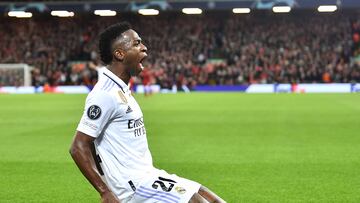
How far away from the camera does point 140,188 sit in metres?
4.17

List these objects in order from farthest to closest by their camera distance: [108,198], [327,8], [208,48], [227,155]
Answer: [208,48] → [327,8] → [227,155] → [108,198]

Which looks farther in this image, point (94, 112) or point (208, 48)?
point (208, 48)

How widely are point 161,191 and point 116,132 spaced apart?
51cm

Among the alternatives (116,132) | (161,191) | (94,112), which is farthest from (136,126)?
(161,191)

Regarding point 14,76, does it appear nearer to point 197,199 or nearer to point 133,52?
point 133,52

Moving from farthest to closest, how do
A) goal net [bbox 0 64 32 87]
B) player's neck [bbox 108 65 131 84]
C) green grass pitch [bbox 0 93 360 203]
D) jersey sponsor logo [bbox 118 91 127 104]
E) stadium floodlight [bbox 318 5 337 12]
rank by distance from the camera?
goal net [bbox 0 64 32 87], stadium floodlight [bbox 318 5 337 12], green grass pitch [bbox 0 93 360 203], player's neck [bbox 108 65 131 84], jersey sponsor logo [bbox 118 91 127 104]

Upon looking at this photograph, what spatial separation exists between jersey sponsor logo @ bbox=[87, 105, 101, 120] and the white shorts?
551 mm

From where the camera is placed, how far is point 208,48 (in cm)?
4800

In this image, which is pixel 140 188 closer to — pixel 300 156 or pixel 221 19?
pixel 300 156

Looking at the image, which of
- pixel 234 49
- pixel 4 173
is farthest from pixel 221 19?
pixel 4 173

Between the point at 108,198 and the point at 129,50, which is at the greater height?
the point at 129,50

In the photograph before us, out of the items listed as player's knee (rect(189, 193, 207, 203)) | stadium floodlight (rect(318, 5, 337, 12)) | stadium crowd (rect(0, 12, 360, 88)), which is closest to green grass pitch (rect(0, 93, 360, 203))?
player's knee (rect(189, 193, 207, 203))

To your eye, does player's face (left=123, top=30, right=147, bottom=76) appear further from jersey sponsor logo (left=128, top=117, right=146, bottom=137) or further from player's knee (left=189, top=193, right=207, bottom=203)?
player's knee (left=189, top=193, right=207, bottom=203)

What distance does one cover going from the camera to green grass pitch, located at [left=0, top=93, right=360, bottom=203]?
25.7ft
